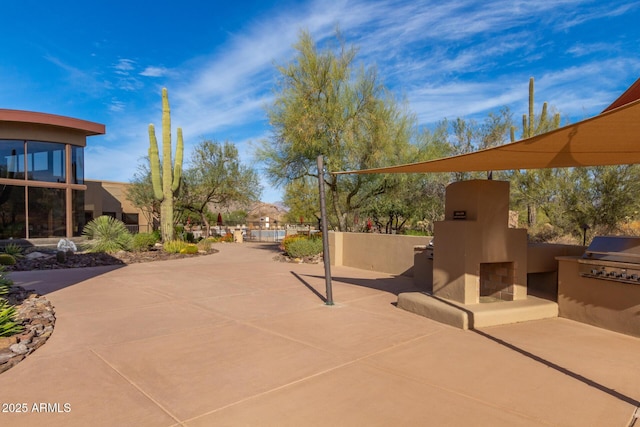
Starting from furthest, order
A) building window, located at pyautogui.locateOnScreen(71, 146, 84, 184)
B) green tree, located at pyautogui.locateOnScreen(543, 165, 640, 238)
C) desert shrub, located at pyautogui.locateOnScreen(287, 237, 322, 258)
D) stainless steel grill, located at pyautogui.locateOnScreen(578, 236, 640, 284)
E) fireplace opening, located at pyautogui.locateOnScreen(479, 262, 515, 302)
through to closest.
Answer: building window, located at pyautogui.locateOnScreen(71, 146, 84, 184) → desert shrub, located at pyautogui.locateOnScreen(287, 237, 322, 258) → green tree, located at pyautogui.locateOnScreen(543, 165, 640, 238) → fireplace opening, located at pyautogui.locateOnScreen(479, 262, 515, 302) → stainless steel grill, located at pyautogui.locateOnScreen(578, 236, 640, 284)

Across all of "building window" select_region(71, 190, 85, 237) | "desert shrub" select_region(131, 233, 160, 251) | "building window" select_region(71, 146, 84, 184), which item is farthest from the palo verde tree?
"building window" select_region(71, 190, 85, 237)

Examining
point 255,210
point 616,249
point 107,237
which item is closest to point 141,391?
point 616,249

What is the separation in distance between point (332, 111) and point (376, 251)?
4980 millimetres

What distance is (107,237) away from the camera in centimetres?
1691

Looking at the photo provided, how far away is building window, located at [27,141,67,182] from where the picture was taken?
20344 mm

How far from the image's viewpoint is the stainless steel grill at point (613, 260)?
17.9 feet

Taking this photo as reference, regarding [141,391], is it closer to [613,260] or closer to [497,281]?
[497,281]

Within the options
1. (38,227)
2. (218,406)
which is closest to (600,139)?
(218,406)

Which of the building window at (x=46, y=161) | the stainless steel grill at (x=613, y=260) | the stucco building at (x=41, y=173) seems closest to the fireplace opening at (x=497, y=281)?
the stainless steel grill at (x=613, y=260)

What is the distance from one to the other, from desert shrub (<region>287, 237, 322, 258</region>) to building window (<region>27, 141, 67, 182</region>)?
13.8 metres

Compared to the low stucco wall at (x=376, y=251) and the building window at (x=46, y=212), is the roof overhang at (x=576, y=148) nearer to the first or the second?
the low stucco wall at (x=376, y=251)

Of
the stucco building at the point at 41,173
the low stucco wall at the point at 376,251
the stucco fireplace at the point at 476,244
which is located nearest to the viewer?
the stucco fireplace at the point at 476,244

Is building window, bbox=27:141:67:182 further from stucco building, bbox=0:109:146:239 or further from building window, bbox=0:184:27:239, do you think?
building window, bbox=0:184:27:239

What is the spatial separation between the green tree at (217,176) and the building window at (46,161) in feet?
24.3
